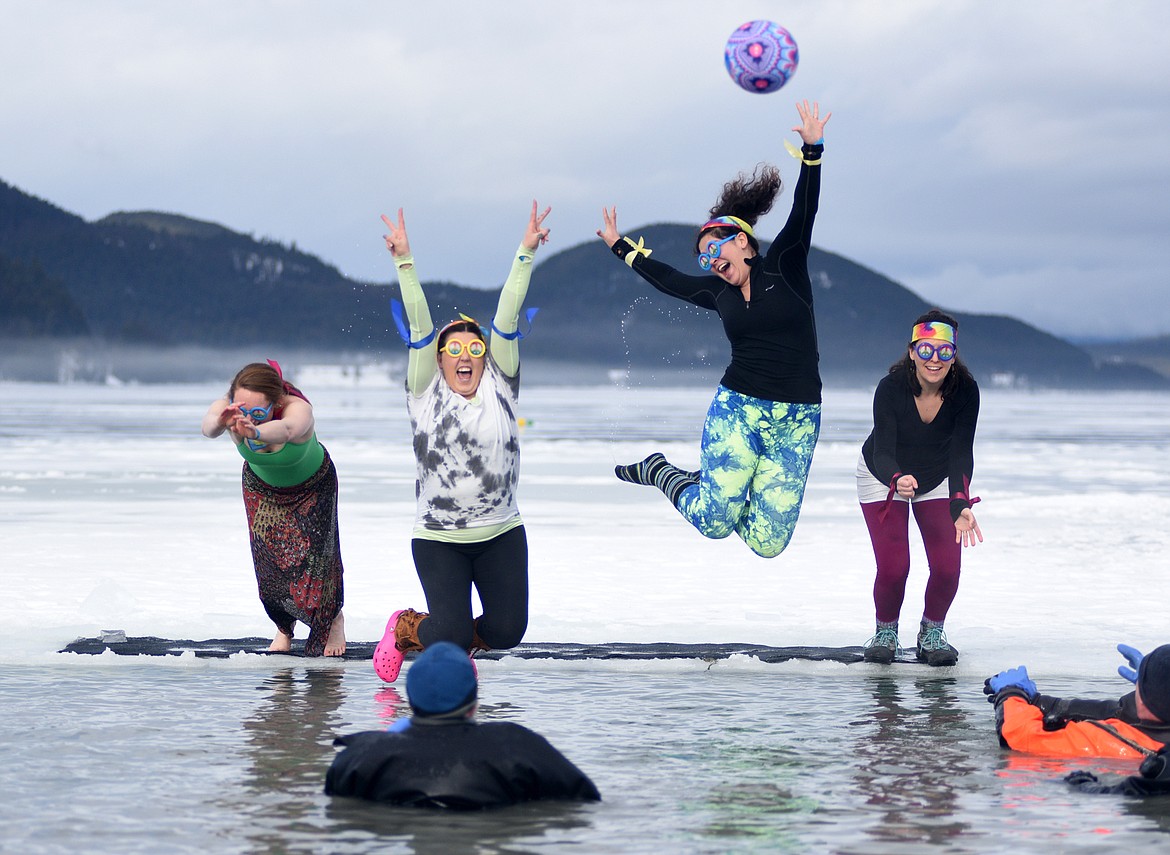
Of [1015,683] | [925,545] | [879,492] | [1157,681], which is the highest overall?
[879,492]

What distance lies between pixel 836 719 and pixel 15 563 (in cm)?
839

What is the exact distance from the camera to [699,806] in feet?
18.2

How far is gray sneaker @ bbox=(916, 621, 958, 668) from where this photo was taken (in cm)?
848

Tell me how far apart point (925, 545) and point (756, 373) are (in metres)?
1.42

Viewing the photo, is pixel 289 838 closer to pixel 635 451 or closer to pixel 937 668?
pixel 937 668

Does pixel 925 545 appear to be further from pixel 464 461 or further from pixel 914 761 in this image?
pixel 464 461

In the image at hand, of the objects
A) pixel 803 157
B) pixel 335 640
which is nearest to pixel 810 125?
pixel 803 157

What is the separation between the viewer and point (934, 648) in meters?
8.63

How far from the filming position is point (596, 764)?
625 cm

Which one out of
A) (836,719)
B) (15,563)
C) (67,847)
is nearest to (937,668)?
(836,719)

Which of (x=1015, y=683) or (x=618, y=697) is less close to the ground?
(x=1015, y=683)

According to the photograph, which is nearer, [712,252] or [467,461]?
[467,461]

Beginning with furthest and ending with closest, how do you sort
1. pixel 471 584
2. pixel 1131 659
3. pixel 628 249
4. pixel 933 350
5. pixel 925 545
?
pixel 628 249, pixel 925 545, pixel 933 350, pixel 471 584, pixel 1131 659

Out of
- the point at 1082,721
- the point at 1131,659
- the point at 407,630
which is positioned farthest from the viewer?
the point at 407,630
